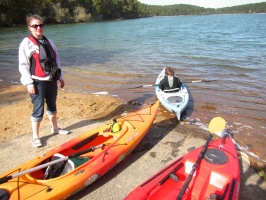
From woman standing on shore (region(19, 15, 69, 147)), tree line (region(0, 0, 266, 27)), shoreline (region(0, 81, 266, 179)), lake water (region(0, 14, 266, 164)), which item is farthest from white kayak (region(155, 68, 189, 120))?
tree line (region(0, 0, 266, 27))

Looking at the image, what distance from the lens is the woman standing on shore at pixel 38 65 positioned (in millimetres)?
3467

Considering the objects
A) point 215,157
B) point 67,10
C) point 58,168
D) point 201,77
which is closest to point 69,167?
point 58,168

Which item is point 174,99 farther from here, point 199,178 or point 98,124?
point 199,178

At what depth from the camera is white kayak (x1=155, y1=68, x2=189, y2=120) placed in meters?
5.88

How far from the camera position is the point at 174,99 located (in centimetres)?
638

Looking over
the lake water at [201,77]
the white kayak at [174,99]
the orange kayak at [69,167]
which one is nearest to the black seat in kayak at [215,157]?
the orange kayak at [69,167]

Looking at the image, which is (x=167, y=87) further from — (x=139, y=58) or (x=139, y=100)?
(x=139, y=58)

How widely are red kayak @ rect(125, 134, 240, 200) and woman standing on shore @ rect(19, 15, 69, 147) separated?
2.27 m

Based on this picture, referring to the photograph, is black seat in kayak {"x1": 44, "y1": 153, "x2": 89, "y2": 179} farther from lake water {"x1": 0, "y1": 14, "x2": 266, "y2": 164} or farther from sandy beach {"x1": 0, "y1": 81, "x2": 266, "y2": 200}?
lake water {"x1": 0, "y1": 14, "x2": 266, "y2": 164}

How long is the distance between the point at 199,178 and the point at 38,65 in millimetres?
2990

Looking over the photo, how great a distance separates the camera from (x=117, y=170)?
12.6 ft

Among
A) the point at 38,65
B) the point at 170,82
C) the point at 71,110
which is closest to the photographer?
the point at 38,65

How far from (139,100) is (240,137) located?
10.6ft

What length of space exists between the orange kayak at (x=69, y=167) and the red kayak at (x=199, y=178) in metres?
0.84
